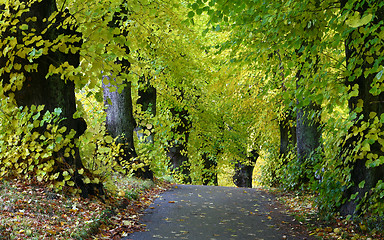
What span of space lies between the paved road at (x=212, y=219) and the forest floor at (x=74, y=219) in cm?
33

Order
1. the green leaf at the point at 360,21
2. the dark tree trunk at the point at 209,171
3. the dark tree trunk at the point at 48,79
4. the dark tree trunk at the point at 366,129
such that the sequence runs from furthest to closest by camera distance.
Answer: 1. the dark tree trunk at the point at 209,171
2. the dark tree trunk at the point at 48,79
3. the dark tree trunk at the point at 366,129
4. the green leaf at the point at 360,21

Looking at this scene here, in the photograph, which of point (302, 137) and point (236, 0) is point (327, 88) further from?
point (302, 137)

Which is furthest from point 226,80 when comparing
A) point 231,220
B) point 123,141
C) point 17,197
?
point 17,197

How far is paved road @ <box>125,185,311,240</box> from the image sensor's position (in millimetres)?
6570

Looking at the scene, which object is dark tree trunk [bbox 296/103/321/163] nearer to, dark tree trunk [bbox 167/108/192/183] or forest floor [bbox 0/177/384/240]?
forest floor [bbox 0/177/384/240]

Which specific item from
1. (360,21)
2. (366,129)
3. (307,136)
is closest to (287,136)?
(307,136)

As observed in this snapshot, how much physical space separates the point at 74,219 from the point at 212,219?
3.10 metres

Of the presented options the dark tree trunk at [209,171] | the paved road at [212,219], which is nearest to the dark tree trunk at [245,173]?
the dark tree trunk at [209,171]

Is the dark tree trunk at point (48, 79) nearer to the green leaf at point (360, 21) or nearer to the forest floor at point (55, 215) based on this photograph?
the forest floor at point (55, 215)

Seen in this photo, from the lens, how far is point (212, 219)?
26.3 feet

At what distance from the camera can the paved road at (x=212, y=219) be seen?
6570mm

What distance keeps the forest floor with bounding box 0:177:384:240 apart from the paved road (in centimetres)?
33

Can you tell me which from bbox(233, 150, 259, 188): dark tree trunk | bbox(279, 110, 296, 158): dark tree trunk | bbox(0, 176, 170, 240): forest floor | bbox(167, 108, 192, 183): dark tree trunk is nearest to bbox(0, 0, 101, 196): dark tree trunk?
bbox(0, 176, 170, 240): forest floor

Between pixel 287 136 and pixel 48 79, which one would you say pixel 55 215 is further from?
pixel 287 136
